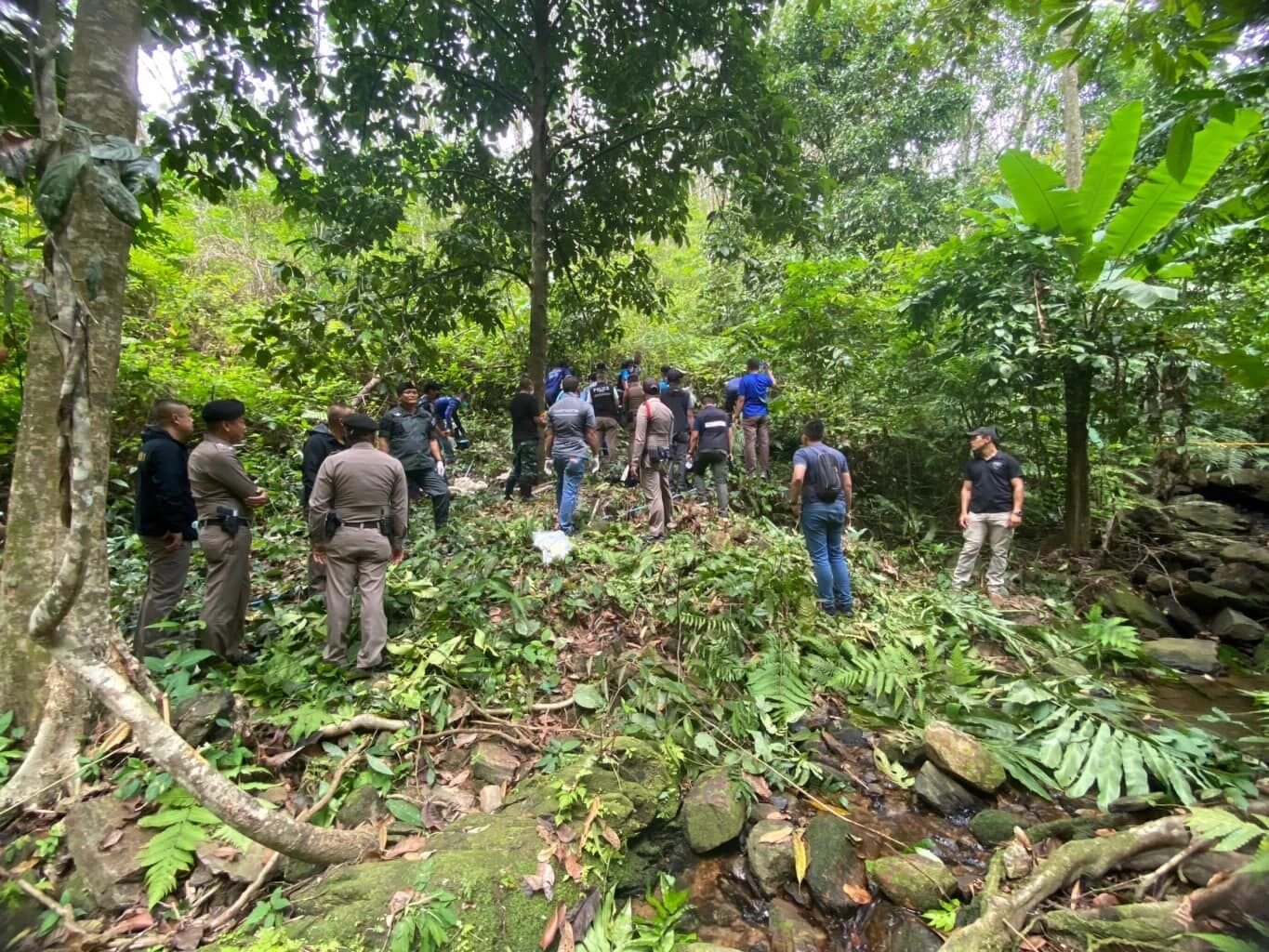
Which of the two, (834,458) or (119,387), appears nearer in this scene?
(834,458)

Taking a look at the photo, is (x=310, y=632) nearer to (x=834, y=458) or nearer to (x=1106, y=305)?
(x=834, y=458)

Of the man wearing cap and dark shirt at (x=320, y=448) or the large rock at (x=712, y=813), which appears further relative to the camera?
the man wearing cap and dark shirt at (x=320, y=448)

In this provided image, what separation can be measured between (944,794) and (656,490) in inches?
178

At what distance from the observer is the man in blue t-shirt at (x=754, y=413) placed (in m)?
9.41

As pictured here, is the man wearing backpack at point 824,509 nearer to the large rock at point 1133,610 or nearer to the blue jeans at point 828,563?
the blue jeans at point 828,563

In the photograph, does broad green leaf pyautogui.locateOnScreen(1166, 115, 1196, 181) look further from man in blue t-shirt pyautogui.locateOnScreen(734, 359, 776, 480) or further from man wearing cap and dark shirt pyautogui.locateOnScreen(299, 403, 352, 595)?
man in blue t-shirt pyautogui.locateOnScreen(734, 359, 776, 480)

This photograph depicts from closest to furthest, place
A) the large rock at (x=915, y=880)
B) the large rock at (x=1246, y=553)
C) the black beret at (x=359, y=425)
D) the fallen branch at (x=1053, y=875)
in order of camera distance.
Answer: the fallen branch at (x=1053, y=875) → the large rock at (x=915, y=880) → the black beret at (x=359, y=425) → the large rock at (x=1246, y=553)

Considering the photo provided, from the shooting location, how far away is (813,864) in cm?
341

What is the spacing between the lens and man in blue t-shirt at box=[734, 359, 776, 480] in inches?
371

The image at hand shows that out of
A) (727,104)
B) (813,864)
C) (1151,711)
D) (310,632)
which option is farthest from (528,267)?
(1151,711)

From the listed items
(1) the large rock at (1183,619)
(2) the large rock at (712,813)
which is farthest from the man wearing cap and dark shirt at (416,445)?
(1) the large rock at (1183,619)

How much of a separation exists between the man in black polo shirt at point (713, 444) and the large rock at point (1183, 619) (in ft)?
18.6

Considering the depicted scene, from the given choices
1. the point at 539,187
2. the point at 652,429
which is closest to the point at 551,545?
the point at 652,429

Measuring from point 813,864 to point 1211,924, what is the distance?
178 cm
